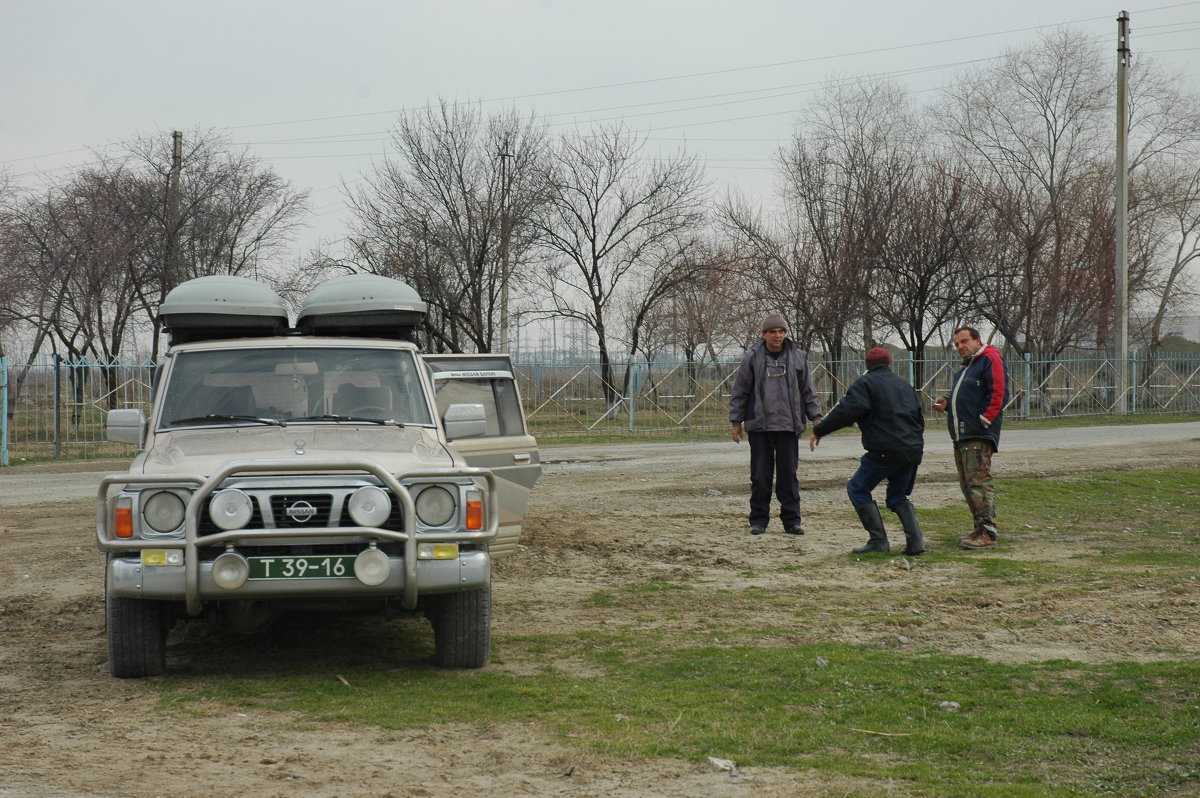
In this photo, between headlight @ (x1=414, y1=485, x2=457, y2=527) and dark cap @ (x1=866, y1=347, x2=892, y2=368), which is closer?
headlight @ (x1=414, y1=485, x2=457, y2=527)

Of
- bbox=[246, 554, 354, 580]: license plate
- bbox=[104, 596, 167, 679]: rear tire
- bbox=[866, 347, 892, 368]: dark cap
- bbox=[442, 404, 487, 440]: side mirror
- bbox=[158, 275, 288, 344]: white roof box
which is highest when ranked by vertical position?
bbox=[158, 275, 288, 344]: white roof box

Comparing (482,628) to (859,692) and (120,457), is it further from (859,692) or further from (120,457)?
(120,457)

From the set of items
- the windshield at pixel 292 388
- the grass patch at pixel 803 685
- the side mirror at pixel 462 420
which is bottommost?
the grass patch at pixel 803 685

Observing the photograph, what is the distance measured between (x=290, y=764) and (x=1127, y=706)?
373cm

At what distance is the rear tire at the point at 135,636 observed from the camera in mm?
6062

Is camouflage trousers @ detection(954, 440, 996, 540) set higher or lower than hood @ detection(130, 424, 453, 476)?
lower

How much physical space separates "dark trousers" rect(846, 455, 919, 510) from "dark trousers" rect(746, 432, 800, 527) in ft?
3.04

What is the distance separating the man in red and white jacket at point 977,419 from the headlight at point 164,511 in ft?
21.6

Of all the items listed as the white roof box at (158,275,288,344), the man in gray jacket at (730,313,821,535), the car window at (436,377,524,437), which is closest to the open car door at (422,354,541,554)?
the car window at (436,377,524,437)

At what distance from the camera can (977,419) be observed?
10.4m

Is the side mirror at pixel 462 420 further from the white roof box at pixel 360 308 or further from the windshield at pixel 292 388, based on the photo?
the white roof box at pixel 360 308

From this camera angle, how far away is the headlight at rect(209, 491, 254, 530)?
18.9ft

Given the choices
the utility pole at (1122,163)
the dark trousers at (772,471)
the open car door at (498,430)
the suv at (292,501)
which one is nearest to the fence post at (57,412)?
the open car door at (498,430)

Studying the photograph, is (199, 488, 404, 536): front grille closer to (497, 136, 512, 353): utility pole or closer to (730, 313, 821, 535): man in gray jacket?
(730, 313, 821, 535): man in gray jacket
